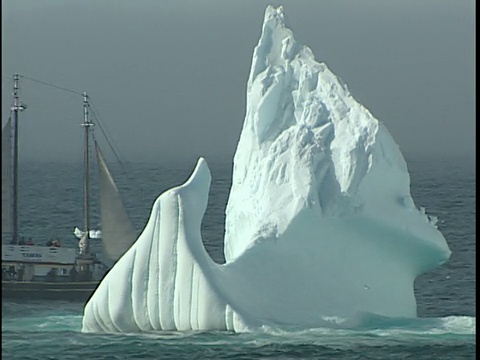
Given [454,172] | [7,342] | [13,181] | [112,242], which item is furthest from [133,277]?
[454,172]

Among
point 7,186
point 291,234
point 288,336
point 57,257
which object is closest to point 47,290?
point 57,257

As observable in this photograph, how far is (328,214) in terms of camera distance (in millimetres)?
21766

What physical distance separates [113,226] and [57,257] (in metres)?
2.24

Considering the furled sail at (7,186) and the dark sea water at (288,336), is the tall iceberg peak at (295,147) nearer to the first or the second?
the dark sea water at (288,336)

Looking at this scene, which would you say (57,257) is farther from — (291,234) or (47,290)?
(291,234)

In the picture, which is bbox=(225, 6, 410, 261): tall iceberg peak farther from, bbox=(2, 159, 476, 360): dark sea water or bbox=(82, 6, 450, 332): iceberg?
bbox=(2, 159, 476, 360): dark sea water

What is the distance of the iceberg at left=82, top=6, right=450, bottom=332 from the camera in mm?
20938

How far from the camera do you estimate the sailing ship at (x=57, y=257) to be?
31906 mm

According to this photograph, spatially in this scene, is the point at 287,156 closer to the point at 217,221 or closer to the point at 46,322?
the point at 46,322

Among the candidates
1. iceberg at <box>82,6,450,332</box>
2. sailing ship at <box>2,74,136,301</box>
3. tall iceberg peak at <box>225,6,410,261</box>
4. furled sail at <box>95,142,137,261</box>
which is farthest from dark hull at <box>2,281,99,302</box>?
iceberg at <box>82,6,450,332</box>

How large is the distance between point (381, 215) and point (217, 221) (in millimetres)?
27445

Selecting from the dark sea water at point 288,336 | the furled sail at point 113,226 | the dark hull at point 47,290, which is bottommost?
the dark sea water at point 288,336

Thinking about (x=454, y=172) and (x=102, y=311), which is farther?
(x=454, y=172)

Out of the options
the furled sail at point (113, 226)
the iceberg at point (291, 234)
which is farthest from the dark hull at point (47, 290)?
the iceberg at point (291, 234)
